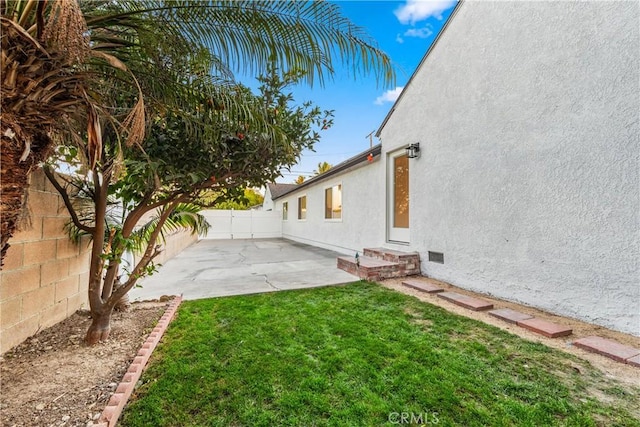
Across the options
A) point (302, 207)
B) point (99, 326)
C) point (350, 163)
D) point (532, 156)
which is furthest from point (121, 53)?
point (302, 207)

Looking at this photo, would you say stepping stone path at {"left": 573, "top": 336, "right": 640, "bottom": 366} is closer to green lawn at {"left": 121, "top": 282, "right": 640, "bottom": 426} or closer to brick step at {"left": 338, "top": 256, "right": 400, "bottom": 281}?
green lawn at {"left": 121, "top": 282, "right": 640, "bottom": 426}

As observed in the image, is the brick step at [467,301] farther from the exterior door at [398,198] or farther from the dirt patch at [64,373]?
the dirt patch at [64,373]

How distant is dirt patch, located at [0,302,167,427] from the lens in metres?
2.11

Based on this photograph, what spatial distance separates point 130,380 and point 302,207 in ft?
47.6

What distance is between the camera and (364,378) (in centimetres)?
261

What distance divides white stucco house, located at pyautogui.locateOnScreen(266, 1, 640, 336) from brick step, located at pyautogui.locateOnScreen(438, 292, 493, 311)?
485 millimetres

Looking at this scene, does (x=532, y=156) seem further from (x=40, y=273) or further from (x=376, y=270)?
(x=40, y=273)

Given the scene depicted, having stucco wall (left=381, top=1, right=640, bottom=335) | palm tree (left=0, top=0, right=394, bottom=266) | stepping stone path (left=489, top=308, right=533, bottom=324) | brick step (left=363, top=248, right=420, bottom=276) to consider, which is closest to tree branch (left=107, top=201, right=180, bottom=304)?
palm tree (left=0, top=0, right=394, bottom=266)

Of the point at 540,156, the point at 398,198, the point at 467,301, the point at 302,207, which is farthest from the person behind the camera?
the point at 302,207

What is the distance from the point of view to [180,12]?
2457 millimetres

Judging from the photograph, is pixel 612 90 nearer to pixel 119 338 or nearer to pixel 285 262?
pixel 119 338

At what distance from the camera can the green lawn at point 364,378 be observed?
214 centimetres

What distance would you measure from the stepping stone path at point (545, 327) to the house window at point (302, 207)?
12721 millimetres

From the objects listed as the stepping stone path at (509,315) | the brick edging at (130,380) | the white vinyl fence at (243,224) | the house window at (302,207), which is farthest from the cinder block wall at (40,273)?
the white vinyl fence at (243,224)
